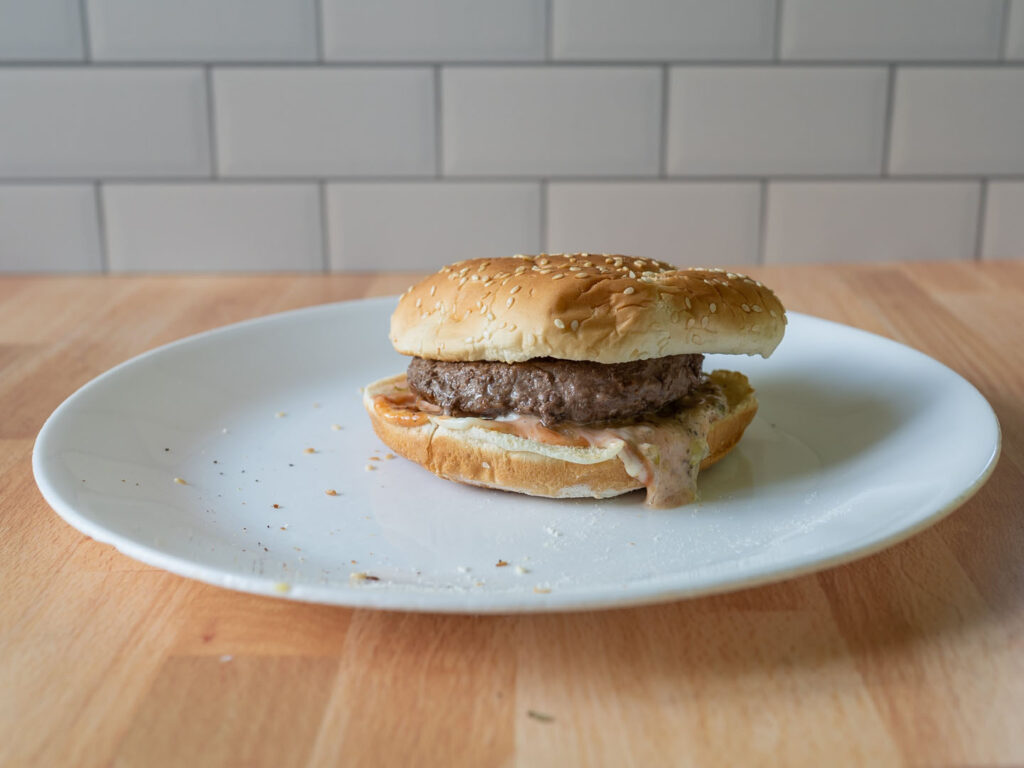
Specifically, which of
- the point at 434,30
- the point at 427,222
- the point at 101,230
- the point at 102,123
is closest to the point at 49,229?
the point at 101,230

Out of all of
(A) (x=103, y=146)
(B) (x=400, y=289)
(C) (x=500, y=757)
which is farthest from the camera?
(A) (x=103, y=146)

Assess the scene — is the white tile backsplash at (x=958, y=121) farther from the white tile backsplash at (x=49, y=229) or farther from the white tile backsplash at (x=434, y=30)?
the white tile backsplash at (x=49, y=229)

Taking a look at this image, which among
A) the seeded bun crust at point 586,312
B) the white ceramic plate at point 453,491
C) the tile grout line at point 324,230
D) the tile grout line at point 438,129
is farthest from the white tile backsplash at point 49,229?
the seeded bun crust at point 586,312

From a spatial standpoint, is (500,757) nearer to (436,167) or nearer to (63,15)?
(436,167)

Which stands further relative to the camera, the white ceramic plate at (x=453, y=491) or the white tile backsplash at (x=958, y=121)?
the white tile backsplash at (x=958, y=121)

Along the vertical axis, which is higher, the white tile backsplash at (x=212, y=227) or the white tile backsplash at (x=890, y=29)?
the white tile backsplash at (x=890, y=29)

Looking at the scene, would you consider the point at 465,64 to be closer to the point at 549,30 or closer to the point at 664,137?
the point at 549,30

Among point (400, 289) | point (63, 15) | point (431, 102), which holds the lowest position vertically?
point (400, 289)

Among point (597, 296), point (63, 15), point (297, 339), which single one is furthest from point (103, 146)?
point (597, 296)
